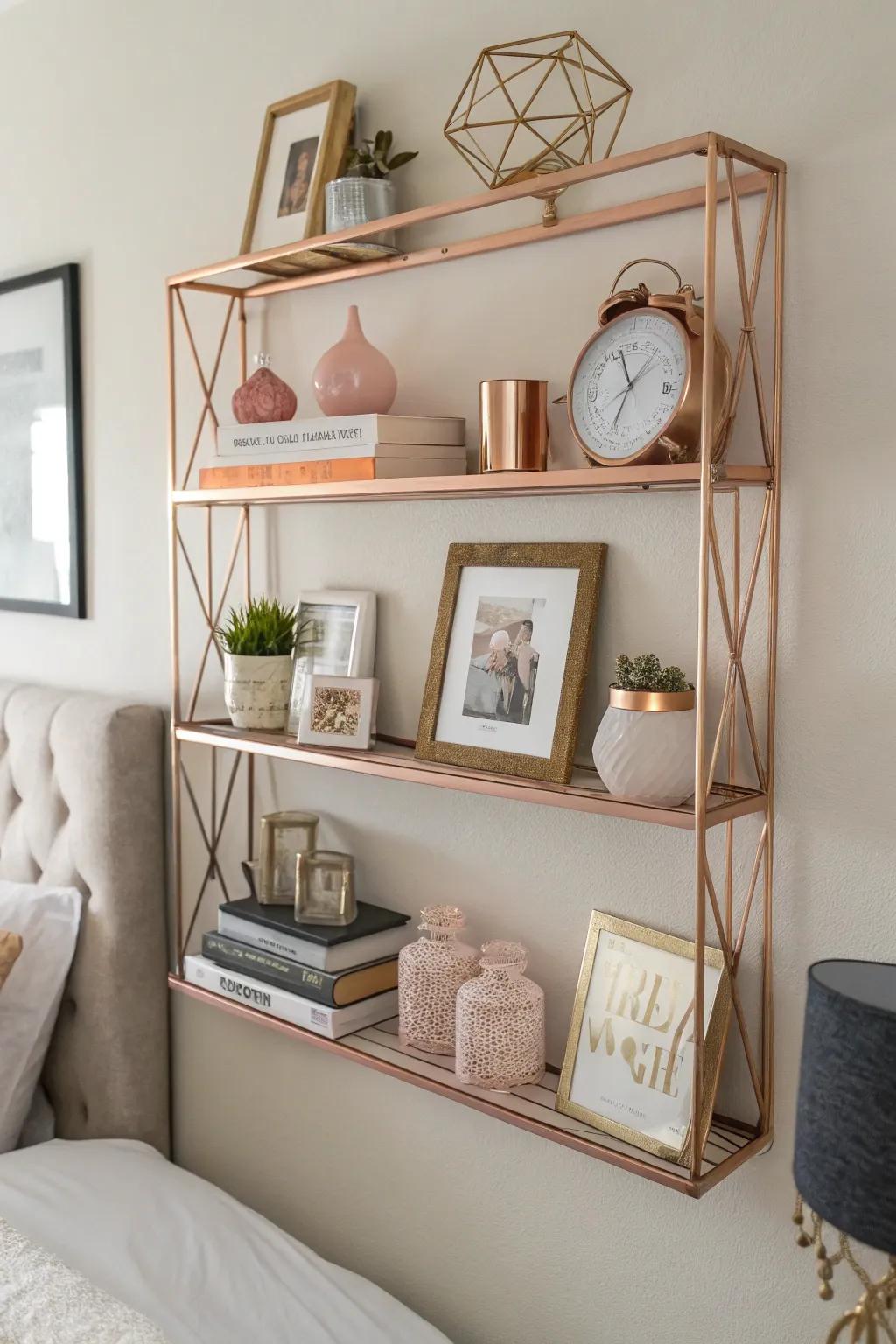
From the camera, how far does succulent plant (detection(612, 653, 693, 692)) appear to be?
53.8 inches

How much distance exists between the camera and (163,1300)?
5.33ft

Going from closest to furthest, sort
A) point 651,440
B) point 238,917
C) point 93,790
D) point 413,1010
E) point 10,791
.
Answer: point 651,440, point 413,1010, point 238,917, point 93,790, point 10,791

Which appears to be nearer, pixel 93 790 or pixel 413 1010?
pixel 413 1010

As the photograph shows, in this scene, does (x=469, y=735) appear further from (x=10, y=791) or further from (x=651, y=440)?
(x=10, y=791)

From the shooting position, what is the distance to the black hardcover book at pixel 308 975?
5.58 ft

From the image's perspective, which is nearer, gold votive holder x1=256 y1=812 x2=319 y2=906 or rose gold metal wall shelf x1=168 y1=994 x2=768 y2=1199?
rose gold metal wall shelf x1=168 y1=994 x2=768 y2=1199

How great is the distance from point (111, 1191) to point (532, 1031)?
0.78 m

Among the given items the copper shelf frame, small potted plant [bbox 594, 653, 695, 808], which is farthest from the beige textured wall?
small potted plant [bbox 594, 653, 695, 808]

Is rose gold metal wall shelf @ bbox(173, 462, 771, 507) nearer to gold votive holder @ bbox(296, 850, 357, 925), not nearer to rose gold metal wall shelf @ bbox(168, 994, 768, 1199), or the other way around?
gold votive holder @ bbox(296, 850, 357, 925)

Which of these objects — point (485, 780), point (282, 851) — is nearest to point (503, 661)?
point (485, 780)

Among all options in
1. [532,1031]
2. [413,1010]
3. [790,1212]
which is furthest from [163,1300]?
[790,1212]

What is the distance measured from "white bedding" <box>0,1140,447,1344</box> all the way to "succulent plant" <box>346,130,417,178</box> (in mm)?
1539

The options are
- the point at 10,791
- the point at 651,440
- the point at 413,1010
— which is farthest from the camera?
the point at 10,791

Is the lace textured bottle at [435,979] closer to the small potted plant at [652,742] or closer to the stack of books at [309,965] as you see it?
the stack of books at [309,965]
